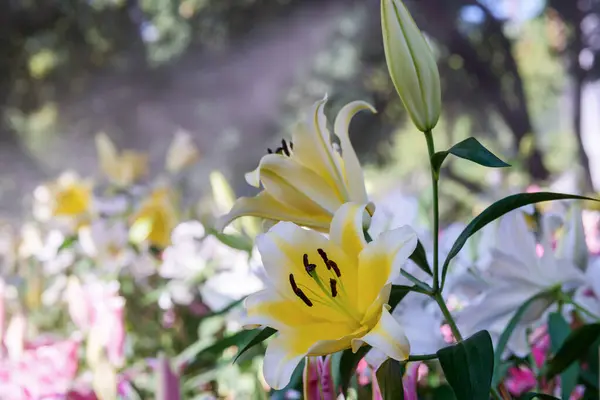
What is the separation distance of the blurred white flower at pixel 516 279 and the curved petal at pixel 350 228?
0.37 feet

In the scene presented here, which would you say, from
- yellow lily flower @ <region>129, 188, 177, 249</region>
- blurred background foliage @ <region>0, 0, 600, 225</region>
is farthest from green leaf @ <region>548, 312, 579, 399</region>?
blurred background foliage @ <region>0, 0, 600, 225</region>

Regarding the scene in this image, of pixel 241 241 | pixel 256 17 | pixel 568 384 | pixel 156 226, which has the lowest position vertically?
pixel 568 384

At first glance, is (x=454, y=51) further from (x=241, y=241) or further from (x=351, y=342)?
(x=351, y=342)

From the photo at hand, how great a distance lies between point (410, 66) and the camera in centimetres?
22

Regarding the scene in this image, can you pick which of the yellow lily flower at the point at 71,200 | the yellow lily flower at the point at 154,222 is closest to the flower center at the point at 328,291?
the yellow lily flower at the point at 154,222

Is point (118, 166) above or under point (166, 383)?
above

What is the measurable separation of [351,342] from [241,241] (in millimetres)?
211

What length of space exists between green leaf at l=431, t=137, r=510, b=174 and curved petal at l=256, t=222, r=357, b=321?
4 cm

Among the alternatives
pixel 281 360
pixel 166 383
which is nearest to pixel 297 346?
pixel 281 360

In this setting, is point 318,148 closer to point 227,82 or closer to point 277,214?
point 277,214

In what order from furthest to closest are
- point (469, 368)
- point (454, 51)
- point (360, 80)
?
point (360, 80), point (454, 51), point (469, 368)

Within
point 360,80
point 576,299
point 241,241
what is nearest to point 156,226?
point 241,241

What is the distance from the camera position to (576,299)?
0.36m

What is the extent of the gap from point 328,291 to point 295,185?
0.04m
